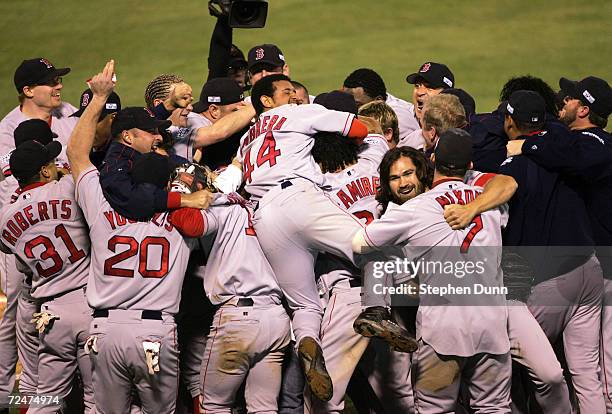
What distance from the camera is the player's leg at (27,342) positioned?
600 centimetres

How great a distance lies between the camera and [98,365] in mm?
5027

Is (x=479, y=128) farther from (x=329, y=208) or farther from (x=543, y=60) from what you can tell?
(x=543, y=60)

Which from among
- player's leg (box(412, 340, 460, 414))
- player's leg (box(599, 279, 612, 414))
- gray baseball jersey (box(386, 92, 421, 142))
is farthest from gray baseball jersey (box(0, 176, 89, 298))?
player's leg (box(599, 279, 612, 414))

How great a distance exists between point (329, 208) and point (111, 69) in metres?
1.40

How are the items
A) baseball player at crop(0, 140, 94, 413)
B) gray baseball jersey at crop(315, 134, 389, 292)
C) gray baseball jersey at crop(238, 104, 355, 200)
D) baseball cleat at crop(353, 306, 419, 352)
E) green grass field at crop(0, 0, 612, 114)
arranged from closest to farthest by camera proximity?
baseball cleat at crop(353, 306, 419, 352), gray baseball jersey at crop(238, 104, 355, 200), gray baseball jersey at crop(315, 134, 389, 292), baseball player at crop(0, 140, 94, 413), green grass field at crop(0, 0, 612, 114)

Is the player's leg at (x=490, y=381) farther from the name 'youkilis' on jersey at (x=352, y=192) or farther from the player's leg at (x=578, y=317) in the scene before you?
the name 'youkilis' on jersey at (x=352, y=192)

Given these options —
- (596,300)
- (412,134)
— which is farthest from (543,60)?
(596,300)

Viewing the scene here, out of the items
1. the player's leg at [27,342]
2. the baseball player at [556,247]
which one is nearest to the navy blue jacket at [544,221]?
the baseball player at [556,247]

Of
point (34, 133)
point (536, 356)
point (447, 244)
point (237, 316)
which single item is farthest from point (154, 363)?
point (536, 356)

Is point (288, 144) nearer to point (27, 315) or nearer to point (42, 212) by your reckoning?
point (42, 212)

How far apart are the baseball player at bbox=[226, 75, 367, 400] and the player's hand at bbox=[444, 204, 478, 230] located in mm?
531

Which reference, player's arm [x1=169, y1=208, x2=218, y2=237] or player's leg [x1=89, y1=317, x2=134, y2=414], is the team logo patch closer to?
player's arm [x1=169, y1=208, x2=218, y2=237]

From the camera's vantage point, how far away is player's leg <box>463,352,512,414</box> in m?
4.80

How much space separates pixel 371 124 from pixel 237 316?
1453mm
